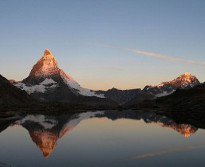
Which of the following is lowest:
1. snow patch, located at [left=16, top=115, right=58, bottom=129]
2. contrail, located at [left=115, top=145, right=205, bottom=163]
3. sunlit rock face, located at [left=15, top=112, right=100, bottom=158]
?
contrail, located at [left=115, top=145, right=205, bottom=163]

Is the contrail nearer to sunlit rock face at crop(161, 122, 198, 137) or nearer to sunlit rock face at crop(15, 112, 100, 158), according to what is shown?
sunlit rock face at crop(15, 112, 100, 158)

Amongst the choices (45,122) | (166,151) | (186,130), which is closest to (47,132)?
(186,130)

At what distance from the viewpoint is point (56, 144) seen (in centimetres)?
6719

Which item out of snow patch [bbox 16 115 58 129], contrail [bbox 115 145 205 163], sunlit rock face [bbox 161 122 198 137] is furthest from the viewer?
snow patch [bbox 16 115 58 129]

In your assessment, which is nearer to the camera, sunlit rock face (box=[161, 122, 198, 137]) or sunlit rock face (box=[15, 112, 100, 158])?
sunlit rock face (box=[15, 112, 100, 158])

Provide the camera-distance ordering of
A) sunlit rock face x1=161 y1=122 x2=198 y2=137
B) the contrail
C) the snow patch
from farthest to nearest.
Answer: the snow patch → sunlit rock face x1=161 y1=122 x2=198 y2=137 → the contrail

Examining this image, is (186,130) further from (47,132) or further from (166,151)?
(166,151)

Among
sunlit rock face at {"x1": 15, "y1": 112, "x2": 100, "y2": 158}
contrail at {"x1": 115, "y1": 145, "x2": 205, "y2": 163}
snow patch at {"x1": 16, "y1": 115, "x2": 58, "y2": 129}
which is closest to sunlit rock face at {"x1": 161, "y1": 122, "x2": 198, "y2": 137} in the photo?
contrail at {"x1": 115, "y1": 145, "x2": 205, "y2": 163}

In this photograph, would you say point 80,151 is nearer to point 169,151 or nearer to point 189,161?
point 169,151

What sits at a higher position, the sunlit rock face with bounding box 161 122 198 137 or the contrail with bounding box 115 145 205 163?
the sunlit rock face with bounding box 161 122 198 137

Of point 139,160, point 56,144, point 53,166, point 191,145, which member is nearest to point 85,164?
point 53,166

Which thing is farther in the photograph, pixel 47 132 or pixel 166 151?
pixel 47 132

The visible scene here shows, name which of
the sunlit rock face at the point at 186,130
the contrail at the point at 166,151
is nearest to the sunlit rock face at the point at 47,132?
the contrail at the point at 166,151

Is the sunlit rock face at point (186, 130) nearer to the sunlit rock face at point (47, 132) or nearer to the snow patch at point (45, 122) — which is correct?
the sunlit rock face at point (47, 132)
